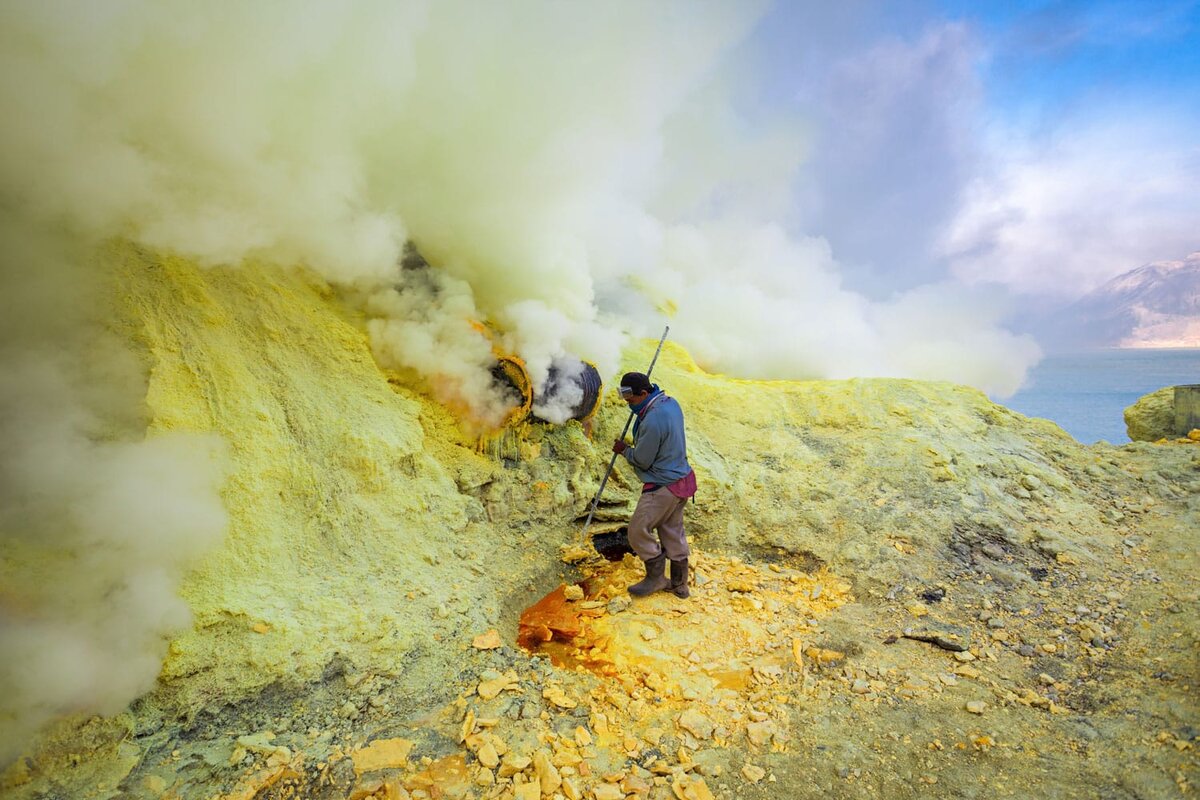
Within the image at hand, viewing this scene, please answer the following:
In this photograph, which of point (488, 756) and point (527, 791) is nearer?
point (527, 791)

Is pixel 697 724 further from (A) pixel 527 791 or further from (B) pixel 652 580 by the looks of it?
(B) pixel 652 580

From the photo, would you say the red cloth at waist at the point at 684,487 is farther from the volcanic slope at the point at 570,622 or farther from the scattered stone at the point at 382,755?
the scattered stone at the point at 382,755

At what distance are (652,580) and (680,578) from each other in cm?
22

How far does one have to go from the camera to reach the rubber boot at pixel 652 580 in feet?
13.5

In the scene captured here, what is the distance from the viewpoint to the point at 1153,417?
7.14 meters

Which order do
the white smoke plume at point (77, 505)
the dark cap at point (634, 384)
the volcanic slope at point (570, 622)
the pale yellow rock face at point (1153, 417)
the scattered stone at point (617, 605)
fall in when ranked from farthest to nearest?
1. the pale yellow rock face at point (1153, 417)
2. the dark cap at point (634, 384)
3. the scattered stone at point (617, 605)
4. the volcanic slope at point (570, 622)
5. the white smoke plume at point (77, 505)

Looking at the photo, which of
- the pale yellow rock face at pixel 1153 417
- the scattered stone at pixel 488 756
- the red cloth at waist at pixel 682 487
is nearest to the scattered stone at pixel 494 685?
the scattered stone at pixel 488 756

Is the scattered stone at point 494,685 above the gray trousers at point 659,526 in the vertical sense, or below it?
below

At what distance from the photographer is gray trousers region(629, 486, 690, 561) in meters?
4.04

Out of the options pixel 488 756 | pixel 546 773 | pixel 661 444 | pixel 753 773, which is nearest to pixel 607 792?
pixel 546 773

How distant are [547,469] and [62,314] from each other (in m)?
3.21

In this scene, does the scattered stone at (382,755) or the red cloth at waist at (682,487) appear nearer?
the scattered stone at (382,755)

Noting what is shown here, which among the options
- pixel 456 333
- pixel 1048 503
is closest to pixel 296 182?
pixel 456 333

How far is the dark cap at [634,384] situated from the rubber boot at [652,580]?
127 centimetres
